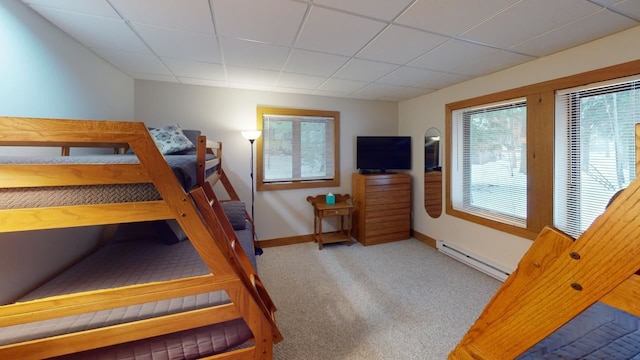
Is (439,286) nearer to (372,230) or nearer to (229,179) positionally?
(372,230)

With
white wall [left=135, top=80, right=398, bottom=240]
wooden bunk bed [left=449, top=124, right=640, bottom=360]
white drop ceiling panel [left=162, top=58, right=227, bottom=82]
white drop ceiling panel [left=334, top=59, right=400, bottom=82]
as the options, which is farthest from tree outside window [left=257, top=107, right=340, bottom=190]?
wooden bunk bed [left=449, top=124, right=640, bottom=360]

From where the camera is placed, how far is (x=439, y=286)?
242 centimetres

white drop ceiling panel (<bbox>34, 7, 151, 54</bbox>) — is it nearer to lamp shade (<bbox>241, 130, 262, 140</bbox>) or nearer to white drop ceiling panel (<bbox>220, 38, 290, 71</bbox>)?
white drop ceiling panel (<bbox>220, 38, 290, 71</bbox>)

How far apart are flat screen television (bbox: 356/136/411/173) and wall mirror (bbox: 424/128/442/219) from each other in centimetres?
32

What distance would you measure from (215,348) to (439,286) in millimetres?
2134

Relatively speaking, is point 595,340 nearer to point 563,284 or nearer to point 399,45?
point 563,284

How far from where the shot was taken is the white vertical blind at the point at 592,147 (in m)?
1.81

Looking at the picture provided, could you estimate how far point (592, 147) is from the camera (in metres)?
1.99

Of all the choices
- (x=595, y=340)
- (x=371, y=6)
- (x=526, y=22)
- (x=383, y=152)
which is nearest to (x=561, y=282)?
(x=595, y=340)

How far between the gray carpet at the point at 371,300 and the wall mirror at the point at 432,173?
2.13 feet

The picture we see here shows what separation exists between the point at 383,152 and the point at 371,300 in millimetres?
2236

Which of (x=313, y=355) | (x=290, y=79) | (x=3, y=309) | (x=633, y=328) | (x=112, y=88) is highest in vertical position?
(x=290, y=79)

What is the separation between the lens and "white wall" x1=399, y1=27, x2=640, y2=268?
1824mm

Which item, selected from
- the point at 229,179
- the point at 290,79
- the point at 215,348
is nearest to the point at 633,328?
the point at 215,348
